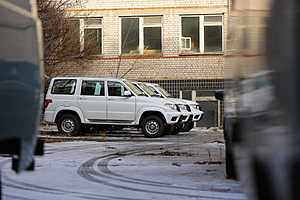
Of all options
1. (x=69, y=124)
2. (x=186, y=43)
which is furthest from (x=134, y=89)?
(x=186, y=43)

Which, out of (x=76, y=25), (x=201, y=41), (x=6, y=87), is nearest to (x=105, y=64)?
(x=76, y=25)

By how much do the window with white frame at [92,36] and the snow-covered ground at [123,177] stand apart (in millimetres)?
14788

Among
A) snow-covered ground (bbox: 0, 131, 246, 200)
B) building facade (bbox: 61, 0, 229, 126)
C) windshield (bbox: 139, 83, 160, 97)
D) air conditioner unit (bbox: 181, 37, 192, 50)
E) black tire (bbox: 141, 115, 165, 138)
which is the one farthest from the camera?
air conditioner unit (bbox: 181, 37, 192, 50)

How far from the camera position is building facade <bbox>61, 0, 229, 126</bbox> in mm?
26641

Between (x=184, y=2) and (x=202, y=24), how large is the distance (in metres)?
1.41

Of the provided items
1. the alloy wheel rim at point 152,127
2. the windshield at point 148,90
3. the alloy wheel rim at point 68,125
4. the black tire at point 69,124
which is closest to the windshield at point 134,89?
the windshield at point 148,90

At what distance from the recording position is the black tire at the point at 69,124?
1753 centimetres

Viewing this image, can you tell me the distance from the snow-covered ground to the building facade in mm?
14970

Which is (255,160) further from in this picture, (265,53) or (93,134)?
(93,134)

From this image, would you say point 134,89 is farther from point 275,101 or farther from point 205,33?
point 275,101

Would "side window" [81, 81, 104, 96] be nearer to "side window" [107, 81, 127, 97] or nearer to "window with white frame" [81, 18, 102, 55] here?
"side window" [107, 81, 127, 97]

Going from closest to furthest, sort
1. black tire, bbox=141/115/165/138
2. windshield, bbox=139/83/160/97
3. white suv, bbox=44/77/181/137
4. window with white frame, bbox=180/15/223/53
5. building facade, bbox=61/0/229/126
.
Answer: black tire, bbox=141/115/165/138 < white suv, bbox=44/77/181/137 < windshield, bbox=139/83/160/97 < building facade, bbox=61/0/229/126 < window with white frame, bbox=180/15/223/53

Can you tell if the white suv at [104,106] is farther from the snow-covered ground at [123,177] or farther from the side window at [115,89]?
the snow-covered ground at [123,177]

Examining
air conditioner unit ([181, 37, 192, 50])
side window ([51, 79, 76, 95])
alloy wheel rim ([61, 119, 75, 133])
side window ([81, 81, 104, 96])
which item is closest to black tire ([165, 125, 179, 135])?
side window ([81, 81, 104, 96])
